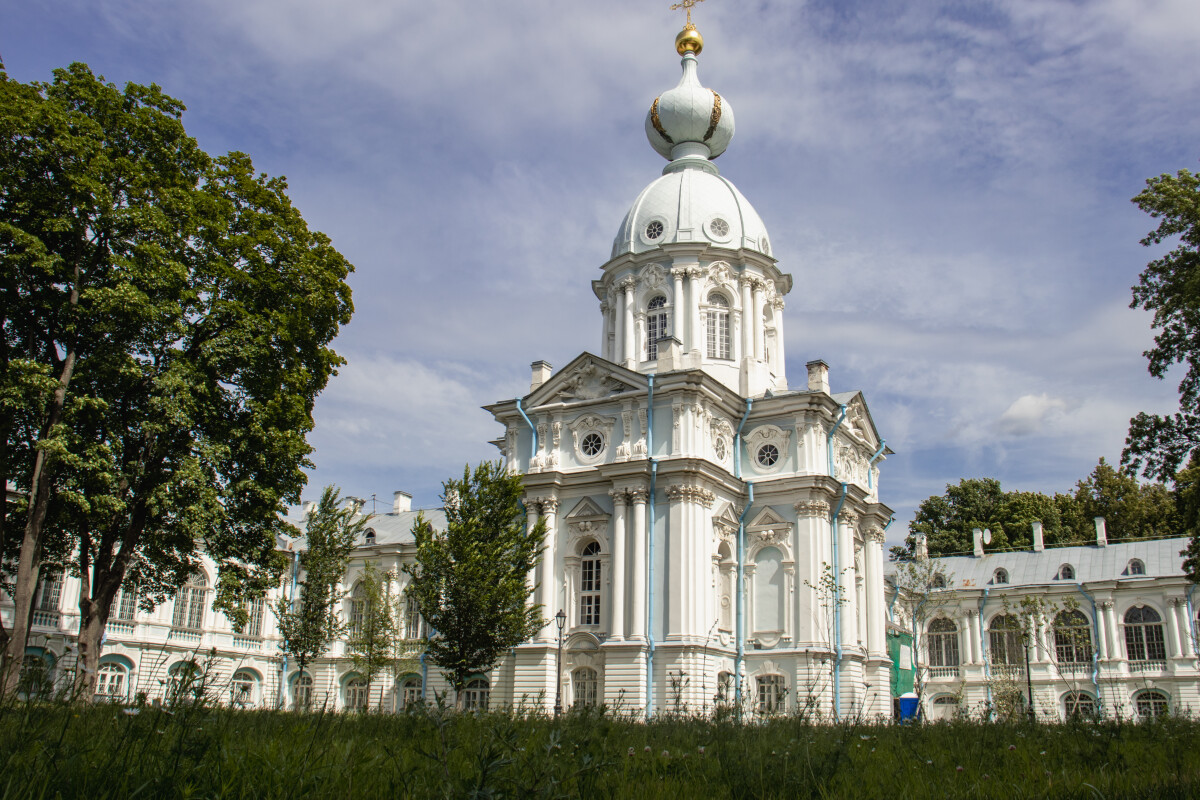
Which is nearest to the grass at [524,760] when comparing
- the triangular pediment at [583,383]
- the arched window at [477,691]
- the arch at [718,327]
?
the triangular pediment at [583,383]

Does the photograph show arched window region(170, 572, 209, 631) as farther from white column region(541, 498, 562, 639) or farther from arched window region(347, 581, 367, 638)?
white column region(541, 498, 562, 639)

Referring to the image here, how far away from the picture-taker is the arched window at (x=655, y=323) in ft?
129

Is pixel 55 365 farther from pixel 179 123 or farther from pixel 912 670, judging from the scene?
pixel 912 670

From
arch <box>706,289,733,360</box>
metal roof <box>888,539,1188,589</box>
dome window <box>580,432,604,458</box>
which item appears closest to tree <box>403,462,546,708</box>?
dome window <box>580,432,604,458</box>

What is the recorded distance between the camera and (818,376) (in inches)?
1458

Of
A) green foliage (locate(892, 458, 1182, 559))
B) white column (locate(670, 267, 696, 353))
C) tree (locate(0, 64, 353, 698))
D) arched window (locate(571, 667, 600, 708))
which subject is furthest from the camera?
green foliage (locate(892, 458, 1182, 559))

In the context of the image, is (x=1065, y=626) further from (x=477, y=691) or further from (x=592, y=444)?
(x=477, y=691)

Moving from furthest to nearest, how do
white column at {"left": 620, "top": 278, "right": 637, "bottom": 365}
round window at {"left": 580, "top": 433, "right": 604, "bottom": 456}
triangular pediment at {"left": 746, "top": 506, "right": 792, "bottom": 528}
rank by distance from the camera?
white column at {"left": 620, "top": 278, "right": 637, "bottom": 365} → round window at {"left": 580, "top": 433, "right": 604, "bottom": 456} → triangular pediment at {"left": 746, "top": 506, "right": 792, "bottom": 528}

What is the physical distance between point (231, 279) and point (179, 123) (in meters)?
3.61

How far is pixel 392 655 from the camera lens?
1563 inches

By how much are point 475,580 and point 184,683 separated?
21191mm

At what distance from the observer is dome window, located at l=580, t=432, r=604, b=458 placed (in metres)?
34.7

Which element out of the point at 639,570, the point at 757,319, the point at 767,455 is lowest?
the point at 639,570

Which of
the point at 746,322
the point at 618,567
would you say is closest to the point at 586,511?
the point at 618,567
